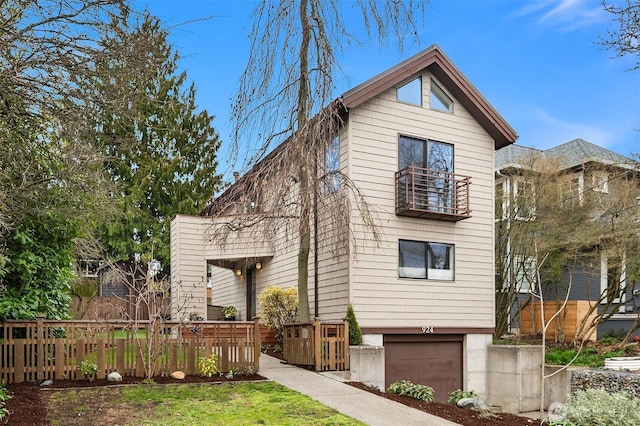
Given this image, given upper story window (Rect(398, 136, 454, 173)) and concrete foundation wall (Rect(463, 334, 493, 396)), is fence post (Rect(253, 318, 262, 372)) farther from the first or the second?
concrete foundation wall (Rect(463, 334, 493, 396))

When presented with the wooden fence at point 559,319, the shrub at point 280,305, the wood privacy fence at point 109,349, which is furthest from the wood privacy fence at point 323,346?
the wooden fence at point 559,319

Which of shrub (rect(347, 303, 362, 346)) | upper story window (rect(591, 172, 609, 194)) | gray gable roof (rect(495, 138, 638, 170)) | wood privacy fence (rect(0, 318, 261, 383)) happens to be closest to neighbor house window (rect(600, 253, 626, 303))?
upper story window (rect(591, 172, 609, 194))

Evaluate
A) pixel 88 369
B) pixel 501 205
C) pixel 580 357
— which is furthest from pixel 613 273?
pixel 88 369

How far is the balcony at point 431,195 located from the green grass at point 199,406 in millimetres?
5738

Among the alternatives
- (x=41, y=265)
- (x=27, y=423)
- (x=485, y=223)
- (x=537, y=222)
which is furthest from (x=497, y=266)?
(x=27, y=423)

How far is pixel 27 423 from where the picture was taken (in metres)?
6.76

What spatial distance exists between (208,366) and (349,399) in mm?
2951

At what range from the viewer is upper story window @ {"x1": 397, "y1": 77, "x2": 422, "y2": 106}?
46.8 feet

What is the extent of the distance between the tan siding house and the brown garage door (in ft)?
0.08

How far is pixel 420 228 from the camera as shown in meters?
14.0

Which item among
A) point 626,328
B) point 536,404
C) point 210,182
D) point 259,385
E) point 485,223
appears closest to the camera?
point 259,385

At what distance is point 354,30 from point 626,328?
51.0 feet

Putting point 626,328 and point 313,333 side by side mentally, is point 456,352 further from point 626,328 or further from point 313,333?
point 626,328

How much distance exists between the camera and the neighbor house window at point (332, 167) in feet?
39.2
